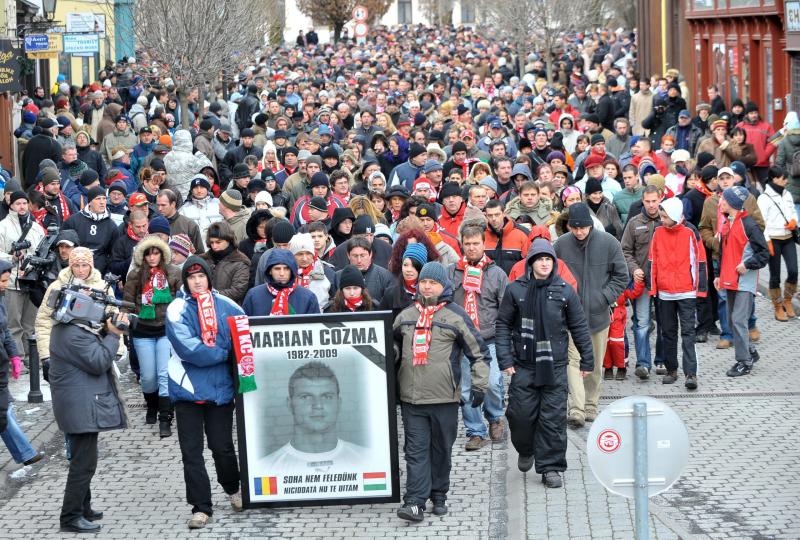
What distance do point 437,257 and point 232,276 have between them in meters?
1.84

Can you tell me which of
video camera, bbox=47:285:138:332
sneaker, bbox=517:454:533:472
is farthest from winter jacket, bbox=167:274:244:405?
sneaker, bbox=517:454:533:472

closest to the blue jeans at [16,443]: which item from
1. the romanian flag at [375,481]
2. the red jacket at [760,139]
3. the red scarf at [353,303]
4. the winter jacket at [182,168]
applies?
the red scarf at [353,303]

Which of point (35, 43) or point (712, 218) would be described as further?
point (35, 43)

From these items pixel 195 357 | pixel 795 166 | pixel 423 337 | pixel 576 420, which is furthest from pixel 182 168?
pixel 423 337

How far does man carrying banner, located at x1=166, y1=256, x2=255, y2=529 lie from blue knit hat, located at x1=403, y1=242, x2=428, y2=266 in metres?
1.74

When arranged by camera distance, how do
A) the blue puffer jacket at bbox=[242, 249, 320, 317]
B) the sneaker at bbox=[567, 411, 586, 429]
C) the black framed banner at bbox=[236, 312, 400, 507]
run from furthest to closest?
1. the sneaker at bbox=[567, 411, 586, 429]
2. the blue puffer jacket at bbox=[242, 249, 320, 317]
3. the black framed banner at bbox=[236, 312, 400, 507]

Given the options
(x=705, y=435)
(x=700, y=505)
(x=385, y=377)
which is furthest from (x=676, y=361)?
(x=385, y=377)

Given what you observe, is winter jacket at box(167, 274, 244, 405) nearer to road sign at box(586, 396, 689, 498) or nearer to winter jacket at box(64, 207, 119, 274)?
road sign at box(586, 396, 689, 498)

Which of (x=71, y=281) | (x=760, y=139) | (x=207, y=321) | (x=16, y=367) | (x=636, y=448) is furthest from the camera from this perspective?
(x=760, y=139)

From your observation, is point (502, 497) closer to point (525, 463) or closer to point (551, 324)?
point (525, 463)

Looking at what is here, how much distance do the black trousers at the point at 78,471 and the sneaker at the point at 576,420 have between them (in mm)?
3998

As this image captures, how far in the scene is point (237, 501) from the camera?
993 cm

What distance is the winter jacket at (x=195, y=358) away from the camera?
9359 millimetres

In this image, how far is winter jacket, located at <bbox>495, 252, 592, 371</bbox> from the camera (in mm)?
10195
